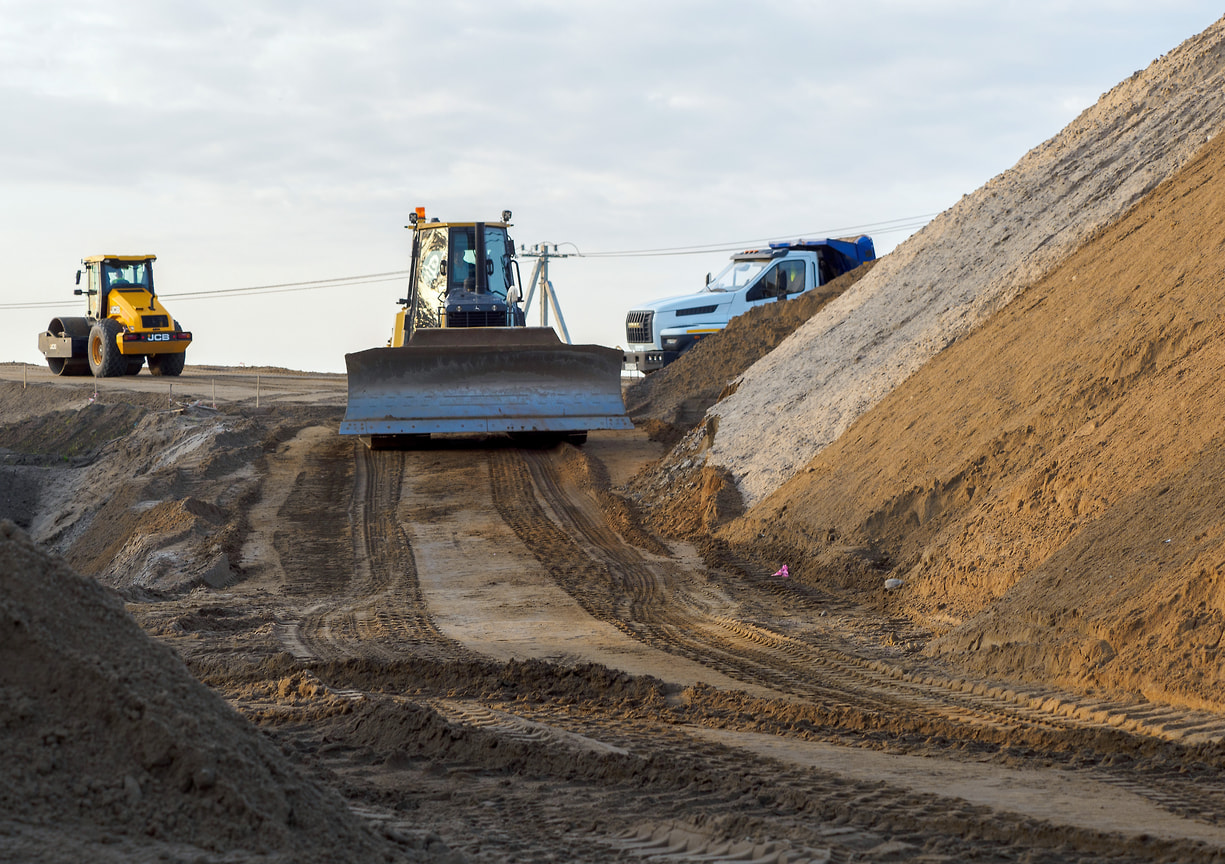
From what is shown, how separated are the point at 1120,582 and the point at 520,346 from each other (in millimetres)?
9904

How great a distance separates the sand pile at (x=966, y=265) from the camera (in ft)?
40.7

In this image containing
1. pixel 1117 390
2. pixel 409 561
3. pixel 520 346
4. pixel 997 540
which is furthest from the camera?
pixel 520 346

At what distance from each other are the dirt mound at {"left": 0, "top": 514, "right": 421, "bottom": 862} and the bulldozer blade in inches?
438

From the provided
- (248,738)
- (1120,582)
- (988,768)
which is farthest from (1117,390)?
(248,738)

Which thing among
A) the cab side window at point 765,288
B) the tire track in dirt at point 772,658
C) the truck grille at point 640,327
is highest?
the cab side window at point 765,288

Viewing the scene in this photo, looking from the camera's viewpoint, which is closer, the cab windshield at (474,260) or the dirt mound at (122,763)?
the dirt mound at (122,763)

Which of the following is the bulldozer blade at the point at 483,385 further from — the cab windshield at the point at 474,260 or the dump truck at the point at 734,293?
the dump truck at the point at 734,293

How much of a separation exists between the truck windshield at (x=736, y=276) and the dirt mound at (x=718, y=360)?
1868 mm

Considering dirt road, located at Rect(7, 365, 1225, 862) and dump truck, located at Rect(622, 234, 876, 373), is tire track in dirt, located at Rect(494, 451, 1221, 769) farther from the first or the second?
dump truck, located at Rect(622, 234, 876, 373)

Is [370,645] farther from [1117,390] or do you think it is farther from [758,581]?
[1117,390]

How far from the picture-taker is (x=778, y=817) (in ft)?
13.6

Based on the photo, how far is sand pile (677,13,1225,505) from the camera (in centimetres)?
1239

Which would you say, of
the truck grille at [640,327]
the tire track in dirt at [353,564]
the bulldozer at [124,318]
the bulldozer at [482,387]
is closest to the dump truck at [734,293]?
the truck grille at [640,327]

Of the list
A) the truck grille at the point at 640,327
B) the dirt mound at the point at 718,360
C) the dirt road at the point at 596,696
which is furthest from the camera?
the truck grille at the point at 640,327
